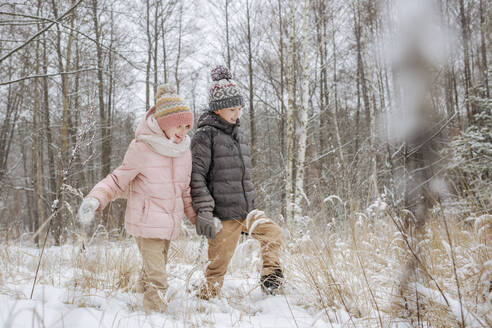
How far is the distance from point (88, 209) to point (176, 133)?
765 mm

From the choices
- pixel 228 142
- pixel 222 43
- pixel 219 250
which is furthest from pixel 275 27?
pixel 219 250

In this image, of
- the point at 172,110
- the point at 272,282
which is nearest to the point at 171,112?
the point at 172,110

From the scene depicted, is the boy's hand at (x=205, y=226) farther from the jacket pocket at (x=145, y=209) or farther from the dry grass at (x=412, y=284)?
the dry grass at (x=412, y=284)

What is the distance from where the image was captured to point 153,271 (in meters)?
1.89

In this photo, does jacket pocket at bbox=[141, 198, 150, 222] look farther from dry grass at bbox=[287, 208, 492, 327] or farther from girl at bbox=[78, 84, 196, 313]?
dry grass at bbox=[287, 208, 492, 327]

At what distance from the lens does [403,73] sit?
1.32 feet

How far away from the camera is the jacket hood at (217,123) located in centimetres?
238

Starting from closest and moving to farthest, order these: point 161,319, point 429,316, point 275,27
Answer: point 429,316
point 161,319
point 275,27

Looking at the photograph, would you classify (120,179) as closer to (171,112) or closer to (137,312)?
(171,112)

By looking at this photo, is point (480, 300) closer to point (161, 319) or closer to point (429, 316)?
point (429, 316)

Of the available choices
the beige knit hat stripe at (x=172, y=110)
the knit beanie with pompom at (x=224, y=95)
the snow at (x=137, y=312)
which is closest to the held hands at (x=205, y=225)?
the snow at (x=137, y=312)

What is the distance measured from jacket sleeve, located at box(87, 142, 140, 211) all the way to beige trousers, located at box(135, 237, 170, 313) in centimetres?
36

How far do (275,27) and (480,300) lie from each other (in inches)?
302

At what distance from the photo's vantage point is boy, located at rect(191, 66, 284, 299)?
2238mm
